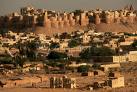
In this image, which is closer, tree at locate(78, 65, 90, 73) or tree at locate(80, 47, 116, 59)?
tree at locate(78, 65, 90, 73)

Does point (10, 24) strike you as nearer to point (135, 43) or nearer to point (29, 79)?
point (135, 43)

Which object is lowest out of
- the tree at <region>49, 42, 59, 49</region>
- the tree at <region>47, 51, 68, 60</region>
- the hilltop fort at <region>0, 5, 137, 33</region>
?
the tree at <region>47, 51, 68, 60</region>

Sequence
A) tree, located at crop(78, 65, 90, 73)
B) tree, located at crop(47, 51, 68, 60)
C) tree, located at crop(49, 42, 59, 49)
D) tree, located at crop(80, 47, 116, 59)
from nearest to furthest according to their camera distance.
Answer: tree, located at crop(78, 65, 90, 73) < tree, located at crop(47, 51, 68, 60) < tree, located at crop(80, 47, 116, 59) < tree, located at crop(49, 42, 59, 49)

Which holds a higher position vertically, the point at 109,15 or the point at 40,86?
the point at 109,15

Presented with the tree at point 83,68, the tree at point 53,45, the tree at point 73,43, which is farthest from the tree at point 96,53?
the tree at point 73,43

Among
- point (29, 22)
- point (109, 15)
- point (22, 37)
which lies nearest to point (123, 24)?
point (109, 15)

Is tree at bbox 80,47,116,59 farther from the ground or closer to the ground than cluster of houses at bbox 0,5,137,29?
closer to the ground

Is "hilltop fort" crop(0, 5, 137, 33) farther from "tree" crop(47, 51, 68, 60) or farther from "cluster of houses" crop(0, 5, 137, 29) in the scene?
"tree" crop(47, 51, 68, 60)

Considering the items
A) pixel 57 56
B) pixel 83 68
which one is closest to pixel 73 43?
pixel 57 56

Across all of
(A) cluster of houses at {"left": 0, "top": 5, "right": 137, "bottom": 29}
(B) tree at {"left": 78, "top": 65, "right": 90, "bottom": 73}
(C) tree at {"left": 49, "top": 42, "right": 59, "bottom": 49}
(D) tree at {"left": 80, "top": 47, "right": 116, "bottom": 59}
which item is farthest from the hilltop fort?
(B) tree at {"left": 78, "top": 65, "right": 90, "bottom": 73}
